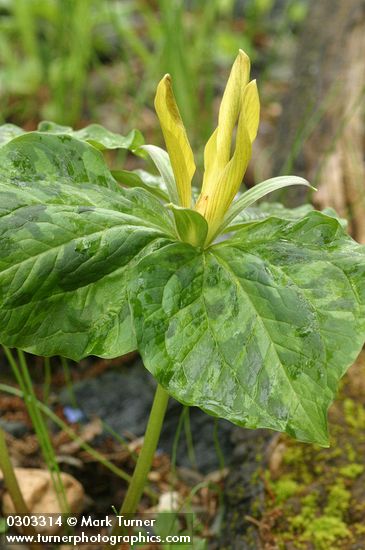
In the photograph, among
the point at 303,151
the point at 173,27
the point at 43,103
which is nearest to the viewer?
the point at 303,151

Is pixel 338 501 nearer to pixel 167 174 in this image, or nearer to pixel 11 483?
pixel 11 483

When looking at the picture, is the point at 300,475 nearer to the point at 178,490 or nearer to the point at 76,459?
the point at 178,490

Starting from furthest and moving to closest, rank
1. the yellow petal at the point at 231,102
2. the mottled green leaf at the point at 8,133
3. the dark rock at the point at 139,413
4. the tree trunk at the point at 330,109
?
1. the tree trunk at the point at 330,109
2. the dark rock at the point at 139,413
3. the mottled green leaf at the point at 8,133
4. the yellow petal at the point at 231,102

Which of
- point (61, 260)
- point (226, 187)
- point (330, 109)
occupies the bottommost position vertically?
point (61, 260)

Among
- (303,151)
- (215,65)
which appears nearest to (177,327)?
(303,151)

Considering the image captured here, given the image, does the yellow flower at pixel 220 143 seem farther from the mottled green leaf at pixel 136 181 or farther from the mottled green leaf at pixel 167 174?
the mottled green leaf at pixel 136 181

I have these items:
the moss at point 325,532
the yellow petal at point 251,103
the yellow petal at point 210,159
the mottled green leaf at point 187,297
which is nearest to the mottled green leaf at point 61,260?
the mottled green leaf at point 187,297

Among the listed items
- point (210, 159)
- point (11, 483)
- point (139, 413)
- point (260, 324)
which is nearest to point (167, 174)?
point (210, 159)
